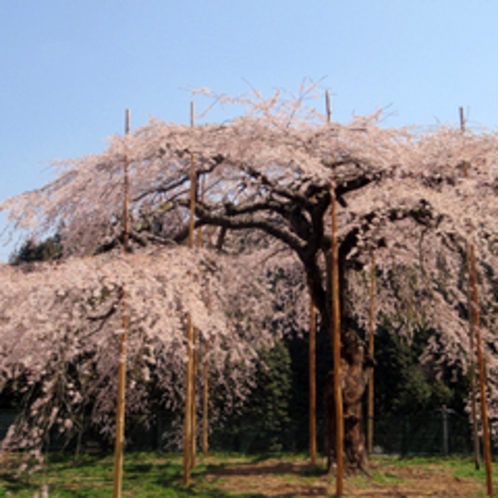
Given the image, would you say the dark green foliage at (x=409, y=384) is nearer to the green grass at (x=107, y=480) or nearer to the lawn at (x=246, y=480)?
the lawn at (x=246, y=480)

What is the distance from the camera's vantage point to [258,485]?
876 cm

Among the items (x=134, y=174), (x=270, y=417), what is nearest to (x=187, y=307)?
(x=134, y=174)

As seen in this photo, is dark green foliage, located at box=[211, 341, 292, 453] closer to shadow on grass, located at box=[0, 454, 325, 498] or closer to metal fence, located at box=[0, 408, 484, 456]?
metal fence, located at box=[0, 408, 484, 456]

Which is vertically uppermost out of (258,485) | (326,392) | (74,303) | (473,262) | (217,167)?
(217,167)

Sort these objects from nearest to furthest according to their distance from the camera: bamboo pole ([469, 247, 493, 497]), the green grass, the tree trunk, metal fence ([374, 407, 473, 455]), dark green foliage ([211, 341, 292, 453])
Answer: bamboo pole ([469, 247, 493, 497])
the green grass
the tree trunk
metal fence ([374, 407, 473, 455])
dark green foliage ([211, 341, 292, 453])

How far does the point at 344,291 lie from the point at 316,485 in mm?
2681

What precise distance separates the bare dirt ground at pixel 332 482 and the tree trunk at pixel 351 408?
27cm

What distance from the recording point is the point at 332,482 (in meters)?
8.61

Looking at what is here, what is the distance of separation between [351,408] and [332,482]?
1.02m

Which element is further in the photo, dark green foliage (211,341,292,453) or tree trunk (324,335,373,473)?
dark green foliage (211,341,292,453)

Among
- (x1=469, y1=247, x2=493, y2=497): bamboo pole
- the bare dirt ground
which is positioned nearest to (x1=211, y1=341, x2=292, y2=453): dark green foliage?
the bare dirt ground

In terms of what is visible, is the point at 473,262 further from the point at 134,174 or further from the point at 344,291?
the point at 134,174

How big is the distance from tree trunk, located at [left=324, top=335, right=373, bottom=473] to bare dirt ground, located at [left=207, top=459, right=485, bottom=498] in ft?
0.87

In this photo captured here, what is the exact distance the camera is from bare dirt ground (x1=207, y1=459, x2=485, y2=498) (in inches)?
324
